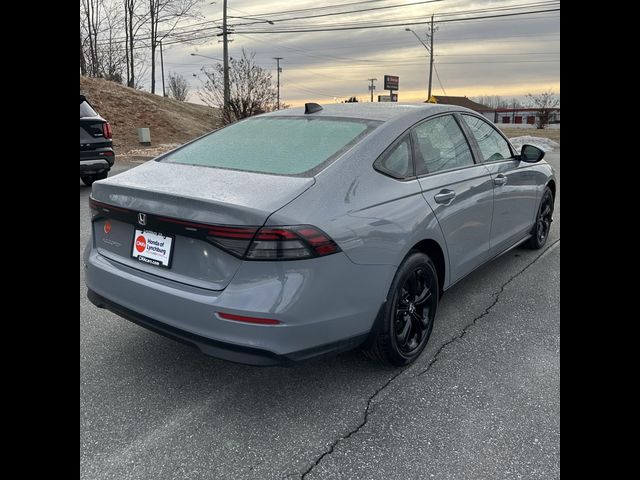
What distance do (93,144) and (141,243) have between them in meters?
7.03

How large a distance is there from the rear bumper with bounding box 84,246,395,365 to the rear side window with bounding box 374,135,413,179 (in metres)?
0.59

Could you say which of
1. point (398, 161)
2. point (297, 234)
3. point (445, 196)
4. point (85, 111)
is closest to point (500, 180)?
point (445, 196)

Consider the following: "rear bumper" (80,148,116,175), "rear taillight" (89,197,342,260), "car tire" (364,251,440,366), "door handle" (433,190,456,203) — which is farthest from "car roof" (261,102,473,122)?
"rear bumper" (80,148,116,175)

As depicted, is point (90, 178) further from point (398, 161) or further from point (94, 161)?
point (398, 161)

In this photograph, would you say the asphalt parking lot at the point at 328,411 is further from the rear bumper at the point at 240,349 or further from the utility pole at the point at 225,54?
the utility pole at the point at 225,54

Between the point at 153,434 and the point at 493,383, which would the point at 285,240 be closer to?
the point at 153,434

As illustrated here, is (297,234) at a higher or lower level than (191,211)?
lower

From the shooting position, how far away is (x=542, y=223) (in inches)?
214

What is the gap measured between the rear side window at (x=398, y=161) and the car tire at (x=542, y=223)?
2593mm

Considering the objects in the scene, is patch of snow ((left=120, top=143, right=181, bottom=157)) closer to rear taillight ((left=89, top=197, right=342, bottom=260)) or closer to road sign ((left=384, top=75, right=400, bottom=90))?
rear taillight ((left=89, top=197, right=342, bottom=260))

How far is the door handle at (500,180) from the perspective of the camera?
3.97 m

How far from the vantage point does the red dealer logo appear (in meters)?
2.65
